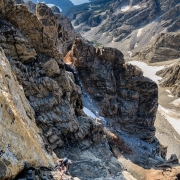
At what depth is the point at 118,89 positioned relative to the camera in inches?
1993

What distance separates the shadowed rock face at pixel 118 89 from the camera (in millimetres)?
49188

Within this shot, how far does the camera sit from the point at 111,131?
4525 cm

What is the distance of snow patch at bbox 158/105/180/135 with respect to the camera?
251 ft

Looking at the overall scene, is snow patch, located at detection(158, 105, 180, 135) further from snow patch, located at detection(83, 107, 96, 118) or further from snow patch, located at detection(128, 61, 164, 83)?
snow patch, located at detection(128, 61, 164, 83)

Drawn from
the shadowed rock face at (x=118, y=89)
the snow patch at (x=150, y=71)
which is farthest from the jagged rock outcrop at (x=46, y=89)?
the snow patch at (x=150, y=71)

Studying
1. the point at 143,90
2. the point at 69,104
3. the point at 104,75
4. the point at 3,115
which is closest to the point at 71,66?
the point at 104,75

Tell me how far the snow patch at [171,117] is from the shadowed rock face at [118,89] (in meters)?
27.9

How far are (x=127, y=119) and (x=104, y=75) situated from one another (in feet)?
35.9

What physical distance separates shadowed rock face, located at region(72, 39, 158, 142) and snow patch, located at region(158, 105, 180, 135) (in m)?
27.9

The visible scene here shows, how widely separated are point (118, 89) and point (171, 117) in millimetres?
42665

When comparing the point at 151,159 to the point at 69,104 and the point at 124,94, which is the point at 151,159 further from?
the point at 69,104

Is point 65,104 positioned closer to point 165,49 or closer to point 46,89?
point 46,89

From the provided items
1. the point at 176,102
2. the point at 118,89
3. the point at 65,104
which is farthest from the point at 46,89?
the point at 176,102

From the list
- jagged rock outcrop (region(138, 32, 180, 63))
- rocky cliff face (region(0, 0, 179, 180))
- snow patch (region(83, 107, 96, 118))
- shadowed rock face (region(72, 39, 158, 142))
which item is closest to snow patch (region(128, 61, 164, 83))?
jagged rock outcrop (region(138, 32, 180, 63))
